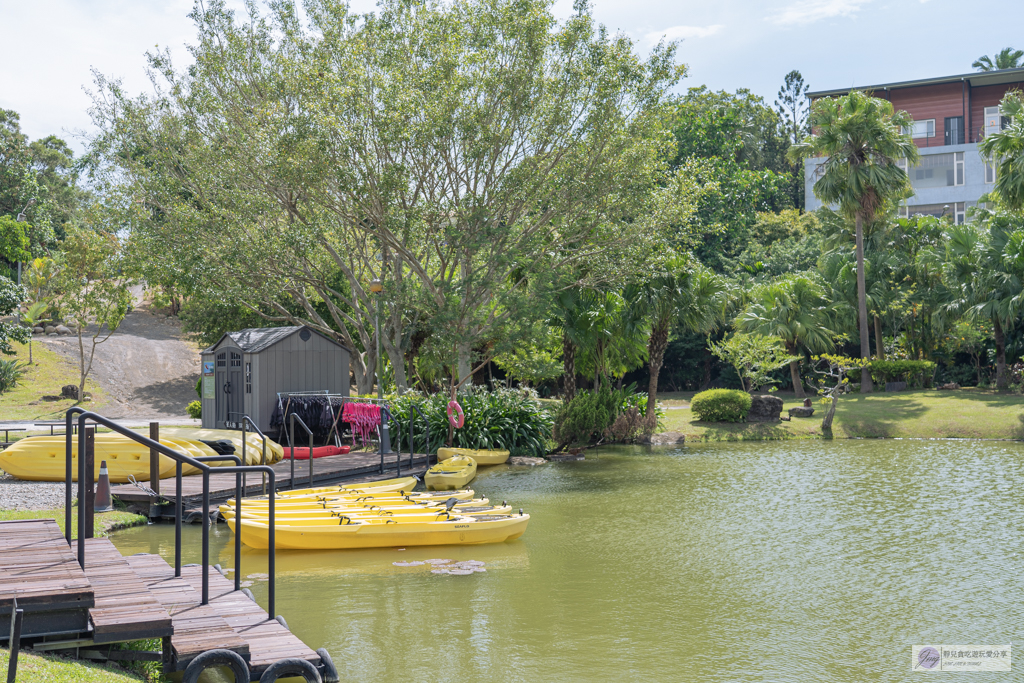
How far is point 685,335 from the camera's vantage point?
37875 mm

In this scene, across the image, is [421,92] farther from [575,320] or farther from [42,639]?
[42,639]

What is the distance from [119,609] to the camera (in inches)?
204

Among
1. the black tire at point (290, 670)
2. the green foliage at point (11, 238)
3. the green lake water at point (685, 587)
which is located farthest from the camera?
the green foliage at point (11, 238)

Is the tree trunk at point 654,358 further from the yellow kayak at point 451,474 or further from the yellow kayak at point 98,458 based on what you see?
the yellow kayak at point 98,458

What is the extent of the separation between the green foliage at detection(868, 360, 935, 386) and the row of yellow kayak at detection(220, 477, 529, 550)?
2280cm

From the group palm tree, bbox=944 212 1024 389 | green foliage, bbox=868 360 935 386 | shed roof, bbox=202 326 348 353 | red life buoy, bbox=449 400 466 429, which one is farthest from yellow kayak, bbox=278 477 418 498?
palm tree, bbox=944 212 1024 389

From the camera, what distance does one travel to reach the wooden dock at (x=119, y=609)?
4.93 m

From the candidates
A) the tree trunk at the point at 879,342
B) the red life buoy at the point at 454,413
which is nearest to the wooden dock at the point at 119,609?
the red life buoy at the point at 454,413

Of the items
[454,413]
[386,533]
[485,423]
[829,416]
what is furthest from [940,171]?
[386,533]

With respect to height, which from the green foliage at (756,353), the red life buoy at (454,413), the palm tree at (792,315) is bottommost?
the red life buoy at (454,413)

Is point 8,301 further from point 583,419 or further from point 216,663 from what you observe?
point 216,663

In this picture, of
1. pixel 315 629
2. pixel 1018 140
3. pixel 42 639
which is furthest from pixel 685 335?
pixel 42 639

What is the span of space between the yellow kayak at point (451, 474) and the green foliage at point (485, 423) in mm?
2756

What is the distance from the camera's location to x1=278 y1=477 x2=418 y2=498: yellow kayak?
12.7m
